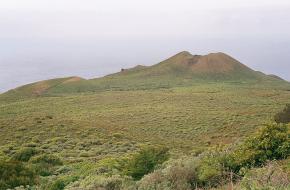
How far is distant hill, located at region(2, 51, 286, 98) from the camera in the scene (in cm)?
7550

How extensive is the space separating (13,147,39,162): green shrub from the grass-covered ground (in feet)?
1.48

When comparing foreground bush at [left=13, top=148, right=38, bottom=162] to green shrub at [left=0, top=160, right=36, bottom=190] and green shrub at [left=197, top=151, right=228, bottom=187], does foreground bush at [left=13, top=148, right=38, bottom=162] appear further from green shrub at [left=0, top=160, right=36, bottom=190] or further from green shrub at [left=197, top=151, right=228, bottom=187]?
green shrub at [left=197, top=151, right=228, bottom=187]

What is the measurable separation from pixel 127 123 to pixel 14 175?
78.4 ft

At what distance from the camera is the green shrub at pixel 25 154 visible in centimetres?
2205

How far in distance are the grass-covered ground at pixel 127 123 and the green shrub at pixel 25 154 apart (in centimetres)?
45

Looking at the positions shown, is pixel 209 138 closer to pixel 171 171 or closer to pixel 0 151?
pixel 0 151

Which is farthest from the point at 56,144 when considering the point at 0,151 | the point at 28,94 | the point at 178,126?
the point at 28,94

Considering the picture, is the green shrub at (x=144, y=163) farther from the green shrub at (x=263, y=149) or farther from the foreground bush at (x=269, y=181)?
the foreground bush at (x=269, y=181)

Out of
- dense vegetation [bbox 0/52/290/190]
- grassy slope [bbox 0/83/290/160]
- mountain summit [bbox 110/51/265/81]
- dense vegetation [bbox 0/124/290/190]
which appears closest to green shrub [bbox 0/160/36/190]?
dense vegetation [bbox 0/52/290/190]

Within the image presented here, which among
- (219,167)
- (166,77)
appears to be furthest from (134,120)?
(166,77)

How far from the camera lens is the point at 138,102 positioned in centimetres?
5350

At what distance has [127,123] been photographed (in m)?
39.2

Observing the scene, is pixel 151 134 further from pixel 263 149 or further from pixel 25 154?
pixel 263 149

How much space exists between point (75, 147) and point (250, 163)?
16.0m
